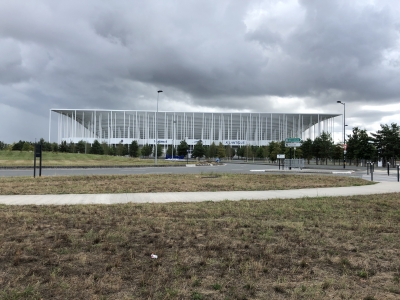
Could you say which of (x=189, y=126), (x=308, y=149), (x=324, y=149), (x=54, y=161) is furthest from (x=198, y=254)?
(x=189, y=126)

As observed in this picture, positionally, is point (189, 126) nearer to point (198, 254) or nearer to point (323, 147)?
point (323, 147)

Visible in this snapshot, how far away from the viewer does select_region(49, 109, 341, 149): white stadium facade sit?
120875 millimetres

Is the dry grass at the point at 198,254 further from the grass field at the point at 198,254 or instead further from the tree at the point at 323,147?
the tree at the point at 323,147

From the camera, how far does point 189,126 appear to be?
123m

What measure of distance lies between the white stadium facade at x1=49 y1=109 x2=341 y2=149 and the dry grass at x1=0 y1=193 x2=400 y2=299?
4448 inches

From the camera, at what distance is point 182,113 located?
120m

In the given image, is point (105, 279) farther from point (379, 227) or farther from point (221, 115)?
point (221, 115)

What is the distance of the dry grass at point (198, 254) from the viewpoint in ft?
12.8

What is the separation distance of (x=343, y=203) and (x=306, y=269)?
7032 mm

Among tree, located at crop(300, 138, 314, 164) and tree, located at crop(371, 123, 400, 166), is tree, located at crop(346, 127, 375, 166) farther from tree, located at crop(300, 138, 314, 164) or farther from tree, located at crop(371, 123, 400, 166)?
tree, located at crop(300, 138, 314, 164)

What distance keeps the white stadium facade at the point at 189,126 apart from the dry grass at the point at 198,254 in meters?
113

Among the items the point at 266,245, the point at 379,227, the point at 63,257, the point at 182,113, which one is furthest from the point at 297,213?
the point at 182,113

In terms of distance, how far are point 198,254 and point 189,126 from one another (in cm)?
11865

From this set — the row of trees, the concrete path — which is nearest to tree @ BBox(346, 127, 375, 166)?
the row of trees
